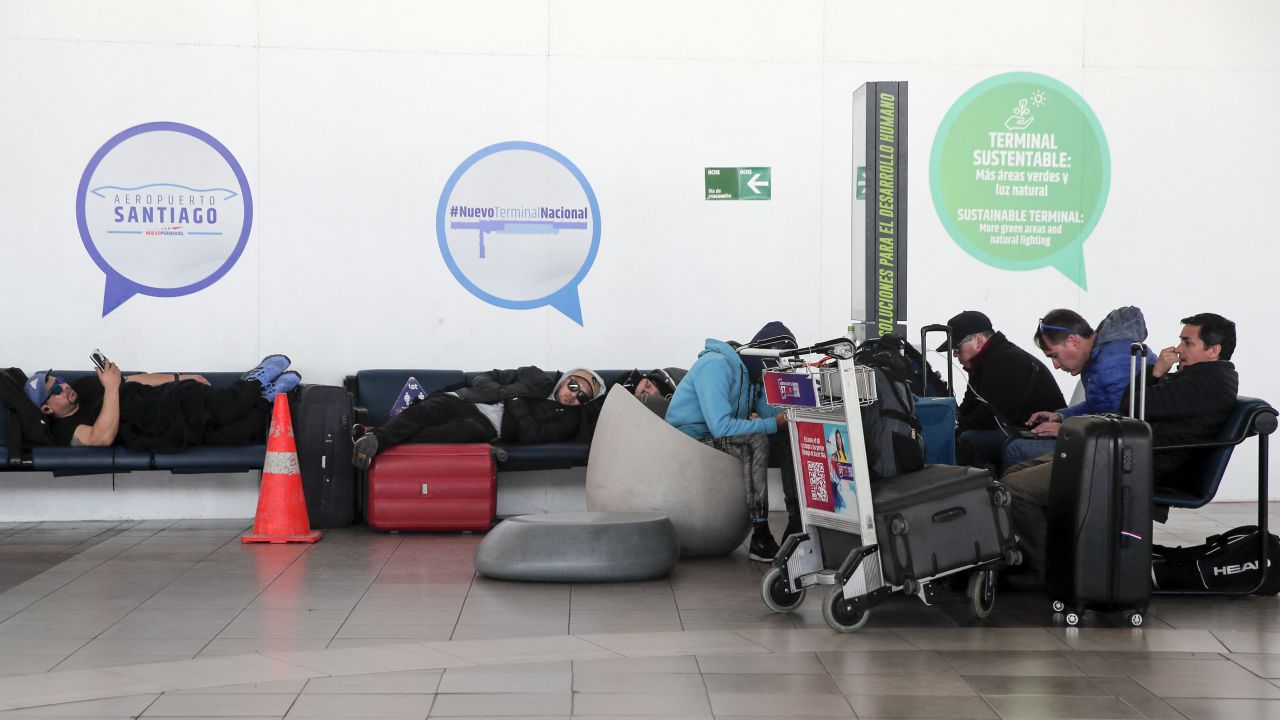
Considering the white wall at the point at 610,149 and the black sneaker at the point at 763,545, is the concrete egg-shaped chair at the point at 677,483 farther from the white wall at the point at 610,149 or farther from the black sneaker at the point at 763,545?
the white wall at the point at 610,149

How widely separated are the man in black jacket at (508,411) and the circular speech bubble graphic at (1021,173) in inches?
115

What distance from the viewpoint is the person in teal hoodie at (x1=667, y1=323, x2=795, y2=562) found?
19.7 feet

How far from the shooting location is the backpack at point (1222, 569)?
17.1 feet

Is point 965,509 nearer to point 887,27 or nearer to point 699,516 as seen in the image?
point 699,516

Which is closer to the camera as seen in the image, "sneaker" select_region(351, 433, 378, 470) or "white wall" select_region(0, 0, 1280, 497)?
"sneaker" select_region(351, 433, 378, 470)

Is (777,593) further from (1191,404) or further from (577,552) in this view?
(1191,404)

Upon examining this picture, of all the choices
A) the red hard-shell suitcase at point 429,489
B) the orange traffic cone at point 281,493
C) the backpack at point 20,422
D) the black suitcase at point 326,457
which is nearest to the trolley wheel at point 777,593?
the red hard-shell suitcase at point 429,489

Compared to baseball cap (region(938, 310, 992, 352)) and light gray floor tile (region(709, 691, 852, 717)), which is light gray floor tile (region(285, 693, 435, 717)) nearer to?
light gray floor tile (region(709, 691, 852, 717))

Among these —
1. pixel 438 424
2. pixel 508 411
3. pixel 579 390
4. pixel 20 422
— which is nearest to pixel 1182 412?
pixel 579 390

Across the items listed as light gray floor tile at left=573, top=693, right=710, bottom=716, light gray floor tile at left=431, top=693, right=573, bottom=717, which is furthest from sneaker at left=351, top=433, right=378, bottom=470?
light gray floor tile at left=573, top=693, right=710, bottom=716

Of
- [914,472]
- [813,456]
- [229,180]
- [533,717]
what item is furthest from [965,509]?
[229,180]

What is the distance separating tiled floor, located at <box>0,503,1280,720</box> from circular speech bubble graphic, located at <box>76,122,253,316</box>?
7.91 feet

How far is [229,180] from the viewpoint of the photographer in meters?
7.84

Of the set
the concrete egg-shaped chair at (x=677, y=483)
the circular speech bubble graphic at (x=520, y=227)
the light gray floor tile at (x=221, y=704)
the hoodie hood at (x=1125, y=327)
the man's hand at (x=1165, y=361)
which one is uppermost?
the circular speech bubble graphic at (x=520, y=227)
